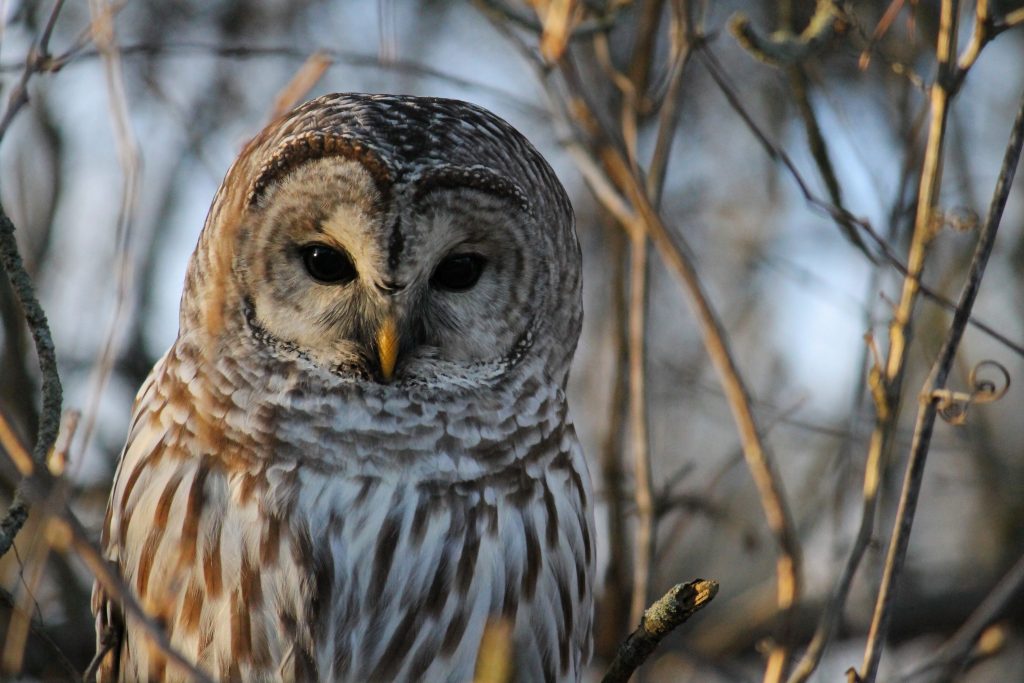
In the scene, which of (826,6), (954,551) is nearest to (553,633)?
(826,6)

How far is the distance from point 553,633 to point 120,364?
7.29 ft

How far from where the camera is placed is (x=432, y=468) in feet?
10.0

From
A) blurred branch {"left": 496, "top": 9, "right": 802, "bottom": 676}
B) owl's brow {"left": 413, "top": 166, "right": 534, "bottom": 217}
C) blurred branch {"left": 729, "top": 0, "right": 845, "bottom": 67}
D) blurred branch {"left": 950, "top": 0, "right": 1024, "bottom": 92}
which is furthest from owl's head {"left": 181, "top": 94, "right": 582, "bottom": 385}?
blurred branch {"left": 950, "top": 0, "right": 1024, "bottom": 92}

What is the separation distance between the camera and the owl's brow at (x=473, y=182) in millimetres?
2947

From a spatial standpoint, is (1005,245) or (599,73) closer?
(599,73)

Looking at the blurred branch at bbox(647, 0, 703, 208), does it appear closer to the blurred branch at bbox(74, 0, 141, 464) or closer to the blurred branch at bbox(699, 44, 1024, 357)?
the blurred branch at bbox(699, 44, 1024, 357)

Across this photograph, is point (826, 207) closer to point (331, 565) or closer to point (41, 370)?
point (331, 565)

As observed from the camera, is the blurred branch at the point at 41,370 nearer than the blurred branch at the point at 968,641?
Yes

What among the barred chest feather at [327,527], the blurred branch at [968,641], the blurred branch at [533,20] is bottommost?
the blurred branch at [968,641]

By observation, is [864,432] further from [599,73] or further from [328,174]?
[328,174]

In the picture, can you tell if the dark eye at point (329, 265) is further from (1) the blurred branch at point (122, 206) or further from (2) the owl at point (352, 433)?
(1) the blurred branch at point (122, 206)

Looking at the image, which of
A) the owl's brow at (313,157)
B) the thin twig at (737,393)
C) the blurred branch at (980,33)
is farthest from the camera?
the thin twig at (737,393)

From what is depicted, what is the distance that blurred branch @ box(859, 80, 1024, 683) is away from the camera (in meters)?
2.48

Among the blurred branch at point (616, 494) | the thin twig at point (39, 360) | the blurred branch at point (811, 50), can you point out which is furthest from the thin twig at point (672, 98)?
the thin twig at point (39, 360)
